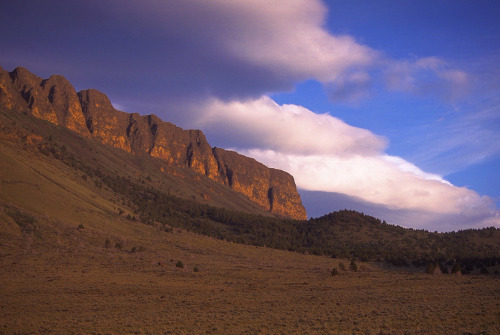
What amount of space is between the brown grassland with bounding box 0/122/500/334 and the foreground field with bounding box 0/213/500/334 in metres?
0.05

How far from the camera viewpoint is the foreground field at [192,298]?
631 inches

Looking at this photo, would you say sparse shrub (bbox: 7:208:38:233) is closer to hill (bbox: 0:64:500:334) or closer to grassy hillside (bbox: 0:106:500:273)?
hill (bbox: 0:64:500:334)

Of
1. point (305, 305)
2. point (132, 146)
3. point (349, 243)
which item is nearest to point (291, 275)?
point (305, 305)

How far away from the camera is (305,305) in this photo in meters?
21.5

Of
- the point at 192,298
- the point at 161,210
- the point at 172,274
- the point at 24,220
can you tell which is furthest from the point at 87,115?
the point at 192,298

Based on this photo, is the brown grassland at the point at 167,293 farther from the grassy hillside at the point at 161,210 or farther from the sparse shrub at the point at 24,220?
the grassy hillside at the point at 161,210

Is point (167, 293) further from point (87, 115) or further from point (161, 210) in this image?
point (87, 115)

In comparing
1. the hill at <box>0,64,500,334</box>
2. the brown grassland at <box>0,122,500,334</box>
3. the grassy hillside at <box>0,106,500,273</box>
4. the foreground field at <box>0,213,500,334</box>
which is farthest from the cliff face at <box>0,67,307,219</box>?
the foreground field at <box>0,213,500,334</box>

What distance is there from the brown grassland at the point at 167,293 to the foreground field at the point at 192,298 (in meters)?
0.05

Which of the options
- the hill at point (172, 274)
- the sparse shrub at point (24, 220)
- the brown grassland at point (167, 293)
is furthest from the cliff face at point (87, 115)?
the brown grassland at point (167, 293)

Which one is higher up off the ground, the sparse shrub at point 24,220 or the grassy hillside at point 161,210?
the grassy hillside at point 161,210

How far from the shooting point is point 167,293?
2684cm

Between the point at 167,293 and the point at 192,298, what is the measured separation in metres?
2.95

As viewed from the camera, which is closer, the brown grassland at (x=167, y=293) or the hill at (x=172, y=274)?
the brown grassland at (x=167, y=293)
